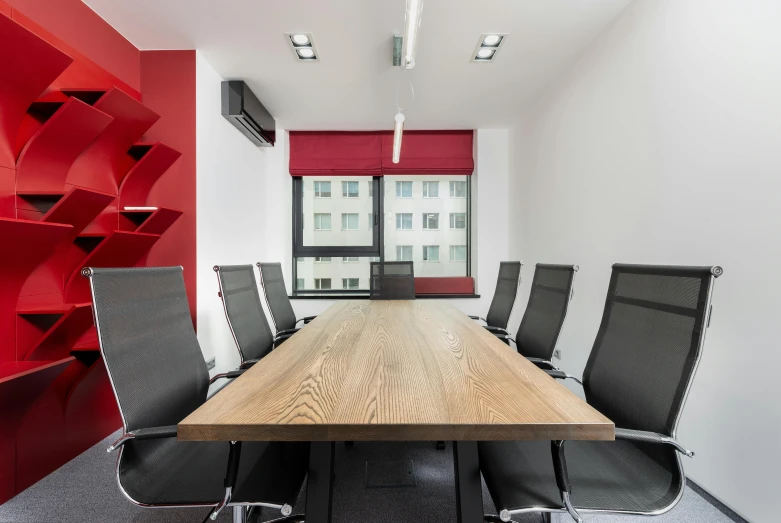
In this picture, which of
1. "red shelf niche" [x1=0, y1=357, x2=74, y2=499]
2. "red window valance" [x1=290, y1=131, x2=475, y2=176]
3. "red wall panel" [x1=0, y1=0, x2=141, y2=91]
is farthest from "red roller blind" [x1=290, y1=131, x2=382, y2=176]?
"red shelf niche" [x1=0, y1=357, x2=74, y2=499]

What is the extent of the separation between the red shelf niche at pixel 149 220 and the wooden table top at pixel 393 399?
1.66 metres

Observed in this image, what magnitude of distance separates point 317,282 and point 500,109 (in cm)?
331

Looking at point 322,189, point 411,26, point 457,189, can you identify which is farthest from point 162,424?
point 457,189

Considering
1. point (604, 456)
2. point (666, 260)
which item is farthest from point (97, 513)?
point (666, 260)

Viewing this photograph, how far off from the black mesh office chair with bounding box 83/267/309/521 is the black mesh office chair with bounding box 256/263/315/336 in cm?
107

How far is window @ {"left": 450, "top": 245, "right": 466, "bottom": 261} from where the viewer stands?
5.05 m

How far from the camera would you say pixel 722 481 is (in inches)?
68.9

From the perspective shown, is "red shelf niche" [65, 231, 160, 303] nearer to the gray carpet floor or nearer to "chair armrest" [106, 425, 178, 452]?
the gray carpet floor

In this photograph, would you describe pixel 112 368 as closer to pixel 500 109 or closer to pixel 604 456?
pixel 604 456

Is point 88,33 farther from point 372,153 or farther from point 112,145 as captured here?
point 372,153

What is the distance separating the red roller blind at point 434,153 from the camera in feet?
15.5

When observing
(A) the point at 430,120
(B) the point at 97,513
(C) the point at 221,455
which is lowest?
(B) the point at 97,513

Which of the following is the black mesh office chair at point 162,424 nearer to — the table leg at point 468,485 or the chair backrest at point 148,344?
the chair backrest at point 148,344

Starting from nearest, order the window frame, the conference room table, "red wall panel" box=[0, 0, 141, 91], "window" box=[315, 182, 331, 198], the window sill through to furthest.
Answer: the conference room table < "red wall panel" box=[0, 0, 141, 91] < the window sill < the window frame < "window" box=[315, 182, 331, 198]
